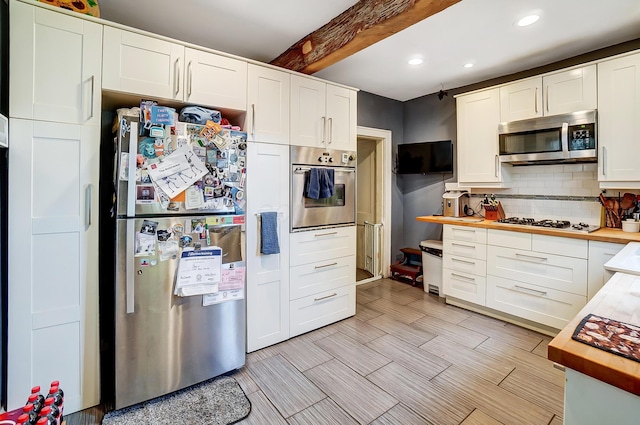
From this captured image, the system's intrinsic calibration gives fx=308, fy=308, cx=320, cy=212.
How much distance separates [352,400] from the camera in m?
1.94

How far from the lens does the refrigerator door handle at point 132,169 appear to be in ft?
5.79

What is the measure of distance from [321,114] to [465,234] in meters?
1.98

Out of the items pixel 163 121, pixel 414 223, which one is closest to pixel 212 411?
pixel 163 121

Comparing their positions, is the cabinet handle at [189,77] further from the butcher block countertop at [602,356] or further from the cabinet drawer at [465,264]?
the cabinet drawer at [465,264]

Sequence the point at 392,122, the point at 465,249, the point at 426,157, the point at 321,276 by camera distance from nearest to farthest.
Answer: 1. the point at 321,276
2. the point at 465,249
3. the point at 426,157
4. the point at 392,122

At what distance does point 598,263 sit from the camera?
2441 mm

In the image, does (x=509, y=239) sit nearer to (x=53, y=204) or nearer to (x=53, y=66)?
(x=53, y=204)

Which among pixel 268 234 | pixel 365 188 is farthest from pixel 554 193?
pixel 268 234

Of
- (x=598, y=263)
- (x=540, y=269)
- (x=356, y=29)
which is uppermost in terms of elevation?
(x=356, y=29)

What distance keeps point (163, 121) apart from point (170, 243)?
74 cm

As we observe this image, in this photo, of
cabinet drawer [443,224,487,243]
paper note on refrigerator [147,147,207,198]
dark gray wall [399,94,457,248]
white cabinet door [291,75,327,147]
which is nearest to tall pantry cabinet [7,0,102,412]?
paper note on refrigerator [147,147,207,198]

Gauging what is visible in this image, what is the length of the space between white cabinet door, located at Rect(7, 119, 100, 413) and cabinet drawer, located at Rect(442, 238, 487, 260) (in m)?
3.23

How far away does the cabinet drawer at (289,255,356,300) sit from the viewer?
A: 2707 mm

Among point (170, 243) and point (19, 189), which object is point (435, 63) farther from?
point (19, 189)
